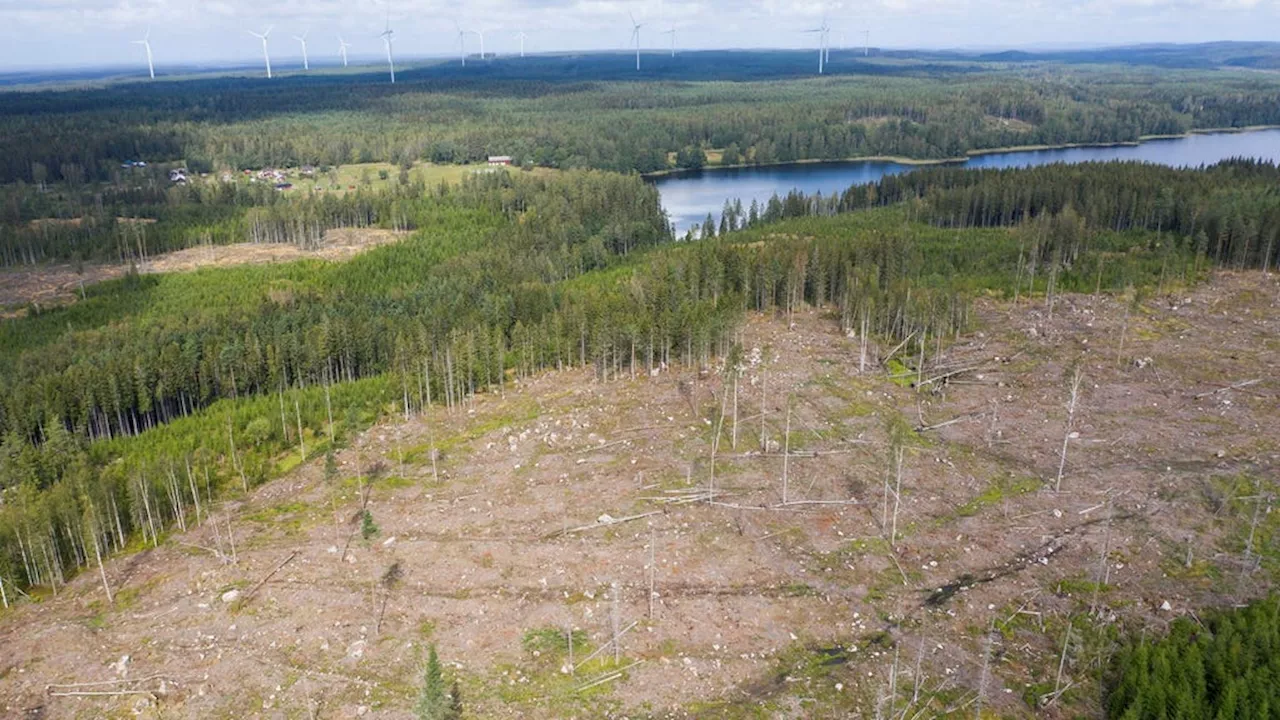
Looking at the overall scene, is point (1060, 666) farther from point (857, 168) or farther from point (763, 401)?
point (857, 168)

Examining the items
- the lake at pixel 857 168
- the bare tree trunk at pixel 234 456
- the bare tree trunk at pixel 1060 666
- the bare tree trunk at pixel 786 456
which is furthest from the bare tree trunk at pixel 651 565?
the lake at pixel 857 168

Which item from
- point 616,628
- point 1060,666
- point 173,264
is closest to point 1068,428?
point 1060,666

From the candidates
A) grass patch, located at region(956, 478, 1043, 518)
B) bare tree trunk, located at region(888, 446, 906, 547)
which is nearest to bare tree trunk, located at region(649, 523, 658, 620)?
bare tree trunk, located at region(888, 446, 906, 547)

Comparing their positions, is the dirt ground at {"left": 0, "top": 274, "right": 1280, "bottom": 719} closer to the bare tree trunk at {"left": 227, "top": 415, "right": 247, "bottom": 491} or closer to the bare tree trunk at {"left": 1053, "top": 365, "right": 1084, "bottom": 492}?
the bare tree trunk at {"left": 1053, "top": 365, "right": 1084, "bottom": 492}

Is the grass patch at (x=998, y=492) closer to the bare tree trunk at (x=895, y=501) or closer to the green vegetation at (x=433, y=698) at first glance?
the bare tree trunk at (x=895, y=501)

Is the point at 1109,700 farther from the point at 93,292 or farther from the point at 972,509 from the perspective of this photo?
the point at 93,292

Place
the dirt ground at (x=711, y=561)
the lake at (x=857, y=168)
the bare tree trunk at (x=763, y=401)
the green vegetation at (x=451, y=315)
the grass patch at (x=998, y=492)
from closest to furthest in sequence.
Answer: the dirt ground at (x=711, y=561), the grass patch at (x=998, y=492), the bare tree trunk at (x=763, y=401), the green vegetation at (x=451, y=315), the lake at (x=857, y=168)
